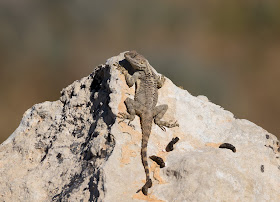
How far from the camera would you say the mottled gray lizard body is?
6551mm

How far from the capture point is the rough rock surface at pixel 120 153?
19.1 feet

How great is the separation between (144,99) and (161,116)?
0.44m

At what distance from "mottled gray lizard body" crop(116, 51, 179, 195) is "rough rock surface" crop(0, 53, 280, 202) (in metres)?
0.11

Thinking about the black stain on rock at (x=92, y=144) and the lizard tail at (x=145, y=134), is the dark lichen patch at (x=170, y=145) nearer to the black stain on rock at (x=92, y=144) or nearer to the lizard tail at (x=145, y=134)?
the lizard tail at (x=145, y=134)

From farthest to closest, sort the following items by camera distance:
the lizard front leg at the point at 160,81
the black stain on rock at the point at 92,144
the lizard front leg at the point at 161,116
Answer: the lizard front leg at the point at 160,81 → the lizard front leg at the point at 161,116 → the black stain on rock at the point at 92,144

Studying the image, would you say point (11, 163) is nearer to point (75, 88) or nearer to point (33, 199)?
point (33, 199)

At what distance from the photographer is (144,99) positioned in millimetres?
7168

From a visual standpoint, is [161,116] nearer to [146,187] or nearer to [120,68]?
[120,68]

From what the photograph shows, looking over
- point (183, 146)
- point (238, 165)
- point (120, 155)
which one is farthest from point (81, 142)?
point (238, 165)

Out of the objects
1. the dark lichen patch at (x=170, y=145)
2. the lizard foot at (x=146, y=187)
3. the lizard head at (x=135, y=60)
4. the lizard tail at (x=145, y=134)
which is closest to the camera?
the lizard foot at (x=146, y=187)

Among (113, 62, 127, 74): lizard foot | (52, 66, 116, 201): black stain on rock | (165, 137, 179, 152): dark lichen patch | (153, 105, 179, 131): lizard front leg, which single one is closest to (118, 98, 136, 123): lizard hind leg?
(52, 66, 116, 201): black stain on rock

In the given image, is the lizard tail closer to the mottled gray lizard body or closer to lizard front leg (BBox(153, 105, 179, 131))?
the mottled gray lizard body

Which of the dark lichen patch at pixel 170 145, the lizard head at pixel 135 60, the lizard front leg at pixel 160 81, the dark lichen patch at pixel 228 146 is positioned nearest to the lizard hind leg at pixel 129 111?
the dark lichen patch at pixel 170 145

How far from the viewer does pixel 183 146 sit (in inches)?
260
